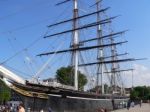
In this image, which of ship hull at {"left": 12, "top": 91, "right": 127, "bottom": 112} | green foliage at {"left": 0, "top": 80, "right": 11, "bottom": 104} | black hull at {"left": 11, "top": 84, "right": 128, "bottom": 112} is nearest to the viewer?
black hull at {"left": 11, "top": 84, "right": 128, "bottom": 112}

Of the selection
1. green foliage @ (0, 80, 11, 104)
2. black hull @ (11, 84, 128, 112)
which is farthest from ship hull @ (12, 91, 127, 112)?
green foliage @ (0, 80, 11, 104)

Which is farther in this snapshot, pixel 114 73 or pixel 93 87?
pixel 114 73

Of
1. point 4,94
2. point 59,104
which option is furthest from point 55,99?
point 4,94

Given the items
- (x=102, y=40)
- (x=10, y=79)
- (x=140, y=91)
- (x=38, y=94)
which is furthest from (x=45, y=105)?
(x=140, y=91)

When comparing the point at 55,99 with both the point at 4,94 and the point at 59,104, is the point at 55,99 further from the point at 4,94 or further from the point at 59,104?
the point at 4,94

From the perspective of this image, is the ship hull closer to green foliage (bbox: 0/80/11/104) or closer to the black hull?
the black hull

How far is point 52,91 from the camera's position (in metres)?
42.1

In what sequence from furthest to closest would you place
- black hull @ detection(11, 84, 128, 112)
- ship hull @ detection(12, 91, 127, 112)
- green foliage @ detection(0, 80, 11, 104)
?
green foliage @ detection(0, 80, 11, 104) < ship hull @ detection(12, 91, 127, 112) < black hull @ detection(11, 84, 128, 112)

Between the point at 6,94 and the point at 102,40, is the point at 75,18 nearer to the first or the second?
the point at 102,40

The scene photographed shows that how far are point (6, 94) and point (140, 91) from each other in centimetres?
7846

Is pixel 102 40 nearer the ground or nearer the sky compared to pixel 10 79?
nearer the sky

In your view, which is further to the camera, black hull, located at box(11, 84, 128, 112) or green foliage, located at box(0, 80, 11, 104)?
green foliage, located at box(0, 80, 11, 104)

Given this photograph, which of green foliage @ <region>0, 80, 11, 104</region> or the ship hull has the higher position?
green foliage @ <region>0, 80, 11, 104</region>

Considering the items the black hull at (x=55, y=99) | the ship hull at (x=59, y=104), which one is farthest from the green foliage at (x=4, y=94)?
the black hull at (x=55, y=99)
